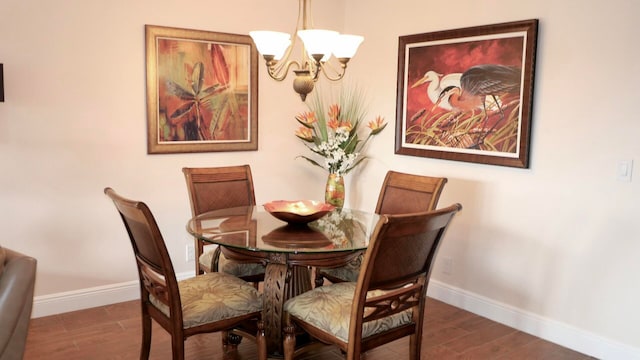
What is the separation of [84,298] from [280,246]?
1.93 meters

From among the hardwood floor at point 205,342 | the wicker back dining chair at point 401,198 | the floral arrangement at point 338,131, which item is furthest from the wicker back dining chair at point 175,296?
the floral arrangement at point 338,131

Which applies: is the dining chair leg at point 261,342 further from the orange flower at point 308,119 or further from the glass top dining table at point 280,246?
the orange flower at point 308,119

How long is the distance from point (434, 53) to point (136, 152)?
2249 millimetres

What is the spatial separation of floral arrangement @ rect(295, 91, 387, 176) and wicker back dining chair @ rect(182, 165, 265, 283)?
2.03 ft

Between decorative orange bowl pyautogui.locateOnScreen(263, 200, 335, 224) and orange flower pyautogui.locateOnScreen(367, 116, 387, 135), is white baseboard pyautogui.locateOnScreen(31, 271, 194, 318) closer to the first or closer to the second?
decorative orange bowl pyautogui.locateOnScreen(263, 200, 335, 224)

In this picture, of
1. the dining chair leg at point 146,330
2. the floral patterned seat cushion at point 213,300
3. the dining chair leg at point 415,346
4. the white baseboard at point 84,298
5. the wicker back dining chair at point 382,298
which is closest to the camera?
the wicker back dining chair at point 382,298

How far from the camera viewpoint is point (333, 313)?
247 centimetres

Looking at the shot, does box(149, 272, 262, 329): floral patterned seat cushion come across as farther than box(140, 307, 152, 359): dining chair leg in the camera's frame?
No

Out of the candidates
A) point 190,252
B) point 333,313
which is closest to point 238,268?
point 333,313

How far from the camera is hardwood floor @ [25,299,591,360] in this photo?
3139mm

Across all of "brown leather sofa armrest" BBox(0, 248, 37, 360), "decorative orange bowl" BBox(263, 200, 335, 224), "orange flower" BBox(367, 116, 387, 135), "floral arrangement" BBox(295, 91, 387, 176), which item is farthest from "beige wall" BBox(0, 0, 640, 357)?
"brown leather sofa armrest" BBox(0, 248, 37, 360)

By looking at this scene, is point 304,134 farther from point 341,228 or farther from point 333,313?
point 333,313

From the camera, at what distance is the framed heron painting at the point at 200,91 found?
3932mm

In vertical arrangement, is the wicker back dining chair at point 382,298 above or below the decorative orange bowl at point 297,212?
below
